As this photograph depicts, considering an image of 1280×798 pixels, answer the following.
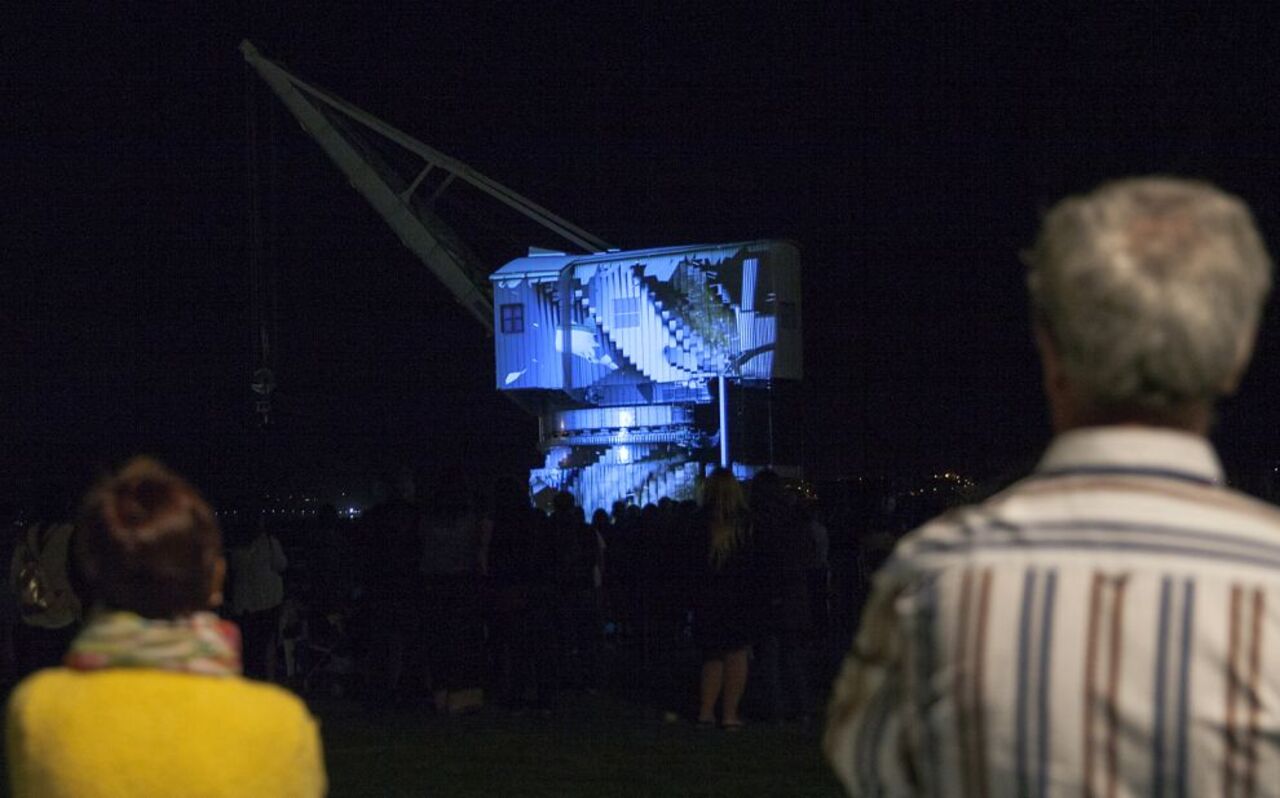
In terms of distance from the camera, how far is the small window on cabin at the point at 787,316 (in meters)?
31.9

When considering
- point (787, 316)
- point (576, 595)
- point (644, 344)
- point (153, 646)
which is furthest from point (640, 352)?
point (153, 646)

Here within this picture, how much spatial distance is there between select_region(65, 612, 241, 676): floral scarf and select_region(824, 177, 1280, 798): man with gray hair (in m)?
1.29

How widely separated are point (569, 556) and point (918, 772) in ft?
37.7

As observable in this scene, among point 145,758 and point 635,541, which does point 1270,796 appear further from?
point 635,541

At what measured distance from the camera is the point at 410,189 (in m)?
43.2

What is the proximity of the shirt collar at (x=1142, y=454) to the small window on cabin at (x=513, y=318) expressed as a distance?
33124 mm

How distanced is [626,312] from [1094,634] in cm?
3106

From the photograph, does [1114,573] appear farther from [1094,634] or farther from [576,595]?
[576,595]

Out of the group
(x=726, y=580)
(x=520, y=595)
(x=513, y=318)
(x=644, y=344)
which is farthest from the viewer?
(x=513, y=318)

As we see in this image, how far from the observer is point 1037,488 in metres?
1.74

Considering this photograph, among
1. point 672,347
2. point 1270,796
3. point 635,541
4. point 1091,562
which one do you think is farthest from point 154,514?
point 672,347

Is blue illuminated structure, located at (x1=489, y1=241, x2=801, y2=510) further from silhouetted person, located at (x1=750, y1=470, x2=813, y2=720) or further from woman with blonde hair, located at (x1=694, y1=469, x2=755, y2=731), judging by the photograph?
woman with blonde hair, located at (x1=694, y1=469, x2=755, y2=731)

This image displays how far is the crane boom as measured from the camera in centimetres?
4244

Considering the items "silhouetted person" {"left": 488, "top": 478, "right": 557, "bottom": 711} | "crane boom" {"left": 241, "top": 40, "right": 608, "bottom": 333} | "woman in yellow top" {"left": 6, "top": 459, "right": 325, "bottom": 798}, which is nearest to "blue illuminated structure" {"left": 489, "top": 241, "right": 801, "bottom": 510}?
"crane boom" {"left": 241, "top": 40, "right": 608, "bottom": 333}
